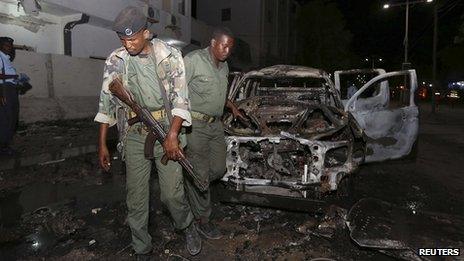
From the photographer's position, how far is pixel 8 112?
5988 mm

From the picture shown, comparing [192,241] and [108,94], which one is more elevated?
[108,94]

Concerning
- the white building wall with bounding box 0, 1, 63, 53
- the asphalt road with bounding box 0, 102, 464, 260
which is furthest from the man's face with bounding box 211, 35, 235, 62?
the white building wall with bounding box 0, 1, 63, 53

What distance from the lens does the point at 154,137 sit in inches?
113

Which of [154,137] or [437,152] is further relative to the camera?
[437,152]

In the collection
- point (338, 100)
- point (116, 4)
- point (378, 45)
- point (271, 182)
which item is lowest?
point (271, 182)

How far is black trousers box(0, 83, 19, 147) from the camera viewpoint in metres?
5.93

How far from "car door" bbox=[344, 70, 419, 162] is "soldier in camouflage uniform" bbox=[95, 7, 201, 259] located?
10.5 feet

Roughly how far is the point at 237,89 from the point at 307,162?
1881mm

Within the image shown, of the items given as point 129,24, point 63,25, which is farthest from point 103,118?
point 63,25

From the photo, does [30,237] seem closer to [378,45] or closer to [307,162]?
[307,162]

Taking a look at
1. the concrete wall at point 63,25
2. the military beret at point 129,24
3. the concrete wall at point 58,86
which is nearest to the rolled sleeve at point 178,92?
the military beret at point 129,24

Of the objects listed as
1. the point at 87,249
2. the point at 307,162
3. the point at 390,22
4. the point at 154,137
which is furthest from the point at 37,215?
the point at 390,22

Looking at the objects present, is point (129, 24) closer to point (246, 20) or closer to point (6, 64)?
point (6, 64)

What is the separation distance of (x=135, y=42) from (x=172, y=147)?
0.79 m
